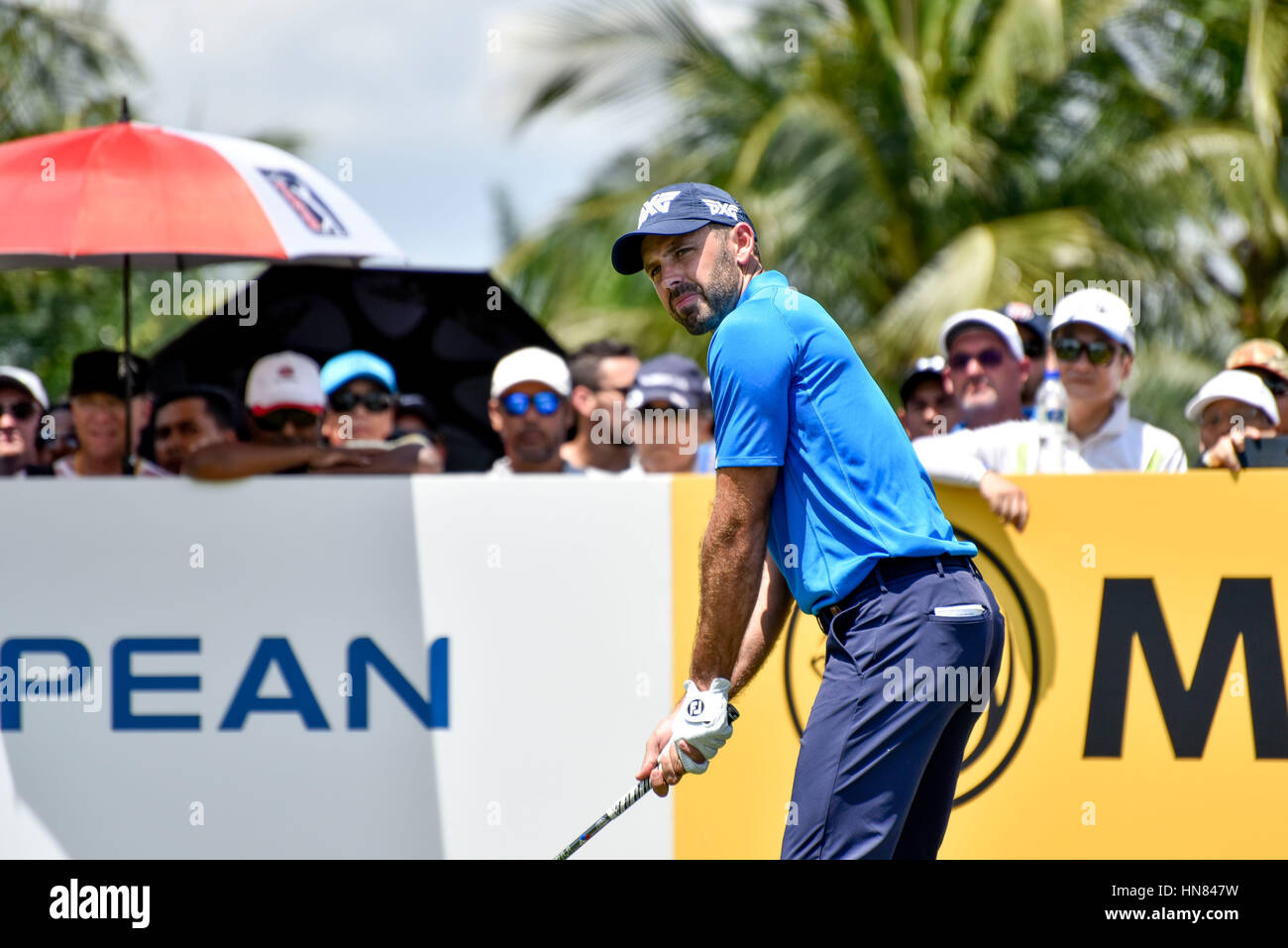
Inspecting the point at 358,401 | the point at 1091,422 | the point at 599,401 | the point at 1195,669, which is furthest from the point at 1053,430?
the point at 358,401

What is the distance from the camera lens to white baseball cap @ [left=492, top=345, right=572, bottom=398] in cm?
584

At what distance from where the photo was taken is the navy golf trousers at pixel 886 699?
10.8 ft

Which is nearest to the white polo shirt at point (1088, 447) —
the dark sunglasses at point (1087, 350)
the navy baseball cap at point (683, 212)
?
the dark sunglasses at point (1087, 350)

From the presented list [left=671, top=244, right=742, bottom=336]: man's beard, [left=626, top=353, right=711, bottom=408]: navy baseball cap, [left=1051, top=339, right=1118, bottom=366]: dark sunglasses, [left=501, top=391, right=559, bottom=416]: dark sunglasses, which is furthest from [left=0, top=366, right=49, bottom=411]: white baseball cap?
[left=1051, top=339, right=1118, bottom=366]: dark sunglasses

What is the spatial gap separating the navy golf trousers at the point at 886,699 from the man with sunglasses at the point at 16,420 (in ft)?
14.6

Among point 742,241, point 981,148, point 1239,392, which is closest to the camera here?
point 742,241

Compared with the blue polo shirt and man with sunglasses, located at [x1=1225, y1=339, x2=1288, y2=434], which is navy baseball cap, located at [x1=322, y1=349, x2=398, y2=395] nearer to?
the blue polo shirt

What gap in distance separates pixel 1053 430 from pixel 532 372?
2.02 meters

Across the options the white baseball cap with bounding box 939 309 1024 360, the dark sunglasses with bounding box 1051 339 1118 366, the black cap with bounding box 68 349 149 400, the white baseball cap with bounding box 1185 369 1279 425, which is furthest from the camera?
the black cap with bounding box 68 349 149 400

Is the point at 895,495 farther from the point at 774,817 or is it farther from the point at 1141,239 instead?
the point at 1141,239

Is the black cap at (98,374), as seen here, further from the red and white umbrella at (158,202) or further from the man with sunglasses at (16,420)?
the red and white umbrella at (158,202)

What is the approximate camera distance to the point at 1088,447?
514cm

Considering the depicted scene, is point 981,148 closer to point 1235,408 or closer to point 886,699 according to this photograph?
point 1235,408

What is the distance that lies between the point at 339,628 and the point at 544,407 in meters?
1.34
